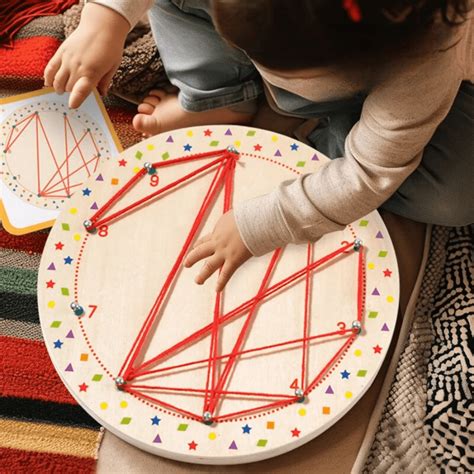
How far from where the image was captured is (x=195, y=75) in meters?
0.93

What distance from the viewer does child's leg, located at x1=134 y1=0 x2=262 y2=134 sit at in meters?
0.88

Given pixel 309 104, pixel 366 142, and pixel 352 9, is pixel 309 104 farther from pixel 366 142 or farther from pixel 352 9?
pixel 352 9

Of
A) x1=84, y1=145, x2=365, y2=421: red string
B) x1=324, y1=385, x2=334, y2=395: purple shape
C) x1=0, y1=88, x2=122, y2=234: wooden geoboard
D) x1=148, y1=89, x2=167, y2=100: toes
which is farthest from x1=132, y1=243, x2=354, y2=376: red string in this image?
x1=148, y1=89, x2=167, y2=100: toes

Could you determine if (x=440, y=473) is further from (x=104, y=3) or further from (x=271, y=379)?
(x=104, y=3)

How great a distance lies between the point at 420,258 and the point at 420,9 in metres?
0.53

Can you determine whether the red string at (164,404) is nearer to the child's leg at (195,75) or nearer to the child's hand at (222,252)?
the child's hand at (222,252)

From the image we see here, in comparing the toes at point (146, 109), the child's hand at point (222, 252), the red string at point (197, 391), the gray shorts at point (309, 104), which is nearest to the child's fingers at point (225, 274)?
the child's hand at point (222, 252)

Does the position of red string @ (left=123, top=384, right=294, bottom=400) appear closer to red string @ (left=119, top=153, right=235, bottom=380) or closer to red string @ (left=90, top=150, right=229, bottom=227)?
red string @ (left=119, top=153, right=235, bottom=380)

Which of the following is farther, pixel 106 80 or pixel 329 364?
pixel 106 80

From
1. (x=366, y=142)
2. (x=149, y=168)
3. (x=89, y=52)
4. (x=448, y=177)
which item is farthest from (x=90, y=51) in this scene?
(x=448, y=177)

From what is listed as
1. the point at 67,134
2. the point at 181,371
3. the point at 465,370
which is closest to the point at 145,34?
the point at 67,134

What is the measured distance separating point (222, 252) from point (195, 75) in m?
0.32

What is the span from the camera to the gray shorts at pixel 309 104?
86 centimetres

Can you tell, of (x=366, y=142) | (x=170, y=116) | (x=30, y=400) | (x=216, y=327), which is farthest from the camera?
(x=170, y=116)
